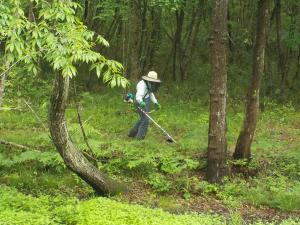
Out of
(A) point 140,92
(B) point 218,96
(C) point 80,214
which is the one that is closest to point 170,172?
(B) point 218,96

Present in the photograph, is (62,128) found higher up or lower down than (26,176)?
higher up

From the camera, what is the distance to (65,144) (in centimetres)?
853

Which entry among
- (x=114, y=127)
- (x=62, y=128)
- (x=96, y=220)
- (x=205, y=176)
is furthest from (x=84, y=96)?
(x=96, y=220)

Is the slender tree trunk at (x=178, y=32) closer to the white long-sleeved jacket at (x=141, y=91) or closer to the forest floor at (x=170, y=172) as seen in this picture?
the forest floor at (x=170, y=172)

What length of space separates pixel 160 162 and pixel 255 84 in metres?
2.95

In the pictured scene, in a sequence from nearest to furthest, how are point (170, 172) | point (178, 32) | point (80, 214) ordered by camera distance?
point (80, 214) < point (170, 172) < point (178, 32)

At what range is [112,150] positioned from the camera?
11.6 m

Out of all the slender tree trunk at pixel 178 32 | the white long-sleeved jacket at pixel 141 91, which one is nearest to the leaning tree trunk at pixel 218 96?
the white long-sleeved jacket at pixel 141 91

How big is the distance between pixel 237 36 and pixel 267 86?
10.9 feet

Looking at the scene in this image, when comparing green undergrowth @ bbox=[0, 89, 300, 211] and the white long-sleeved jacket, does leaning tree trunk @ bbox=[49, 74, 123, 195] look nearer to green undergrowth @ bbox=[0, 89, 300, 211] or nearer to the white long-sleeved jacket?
green undergrowth @ bbox=[0, 89, 300, 211]

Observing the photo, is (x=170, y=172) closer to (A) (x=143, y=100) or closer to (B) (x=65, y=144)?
(B) (x=65, y=144)

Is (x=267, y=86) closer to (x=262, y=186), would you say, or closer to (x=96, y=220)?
(x=262, y=186)

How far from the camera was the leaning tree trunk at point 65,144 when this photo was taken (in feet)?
26.7

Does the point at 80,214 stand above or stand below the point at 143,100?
below
